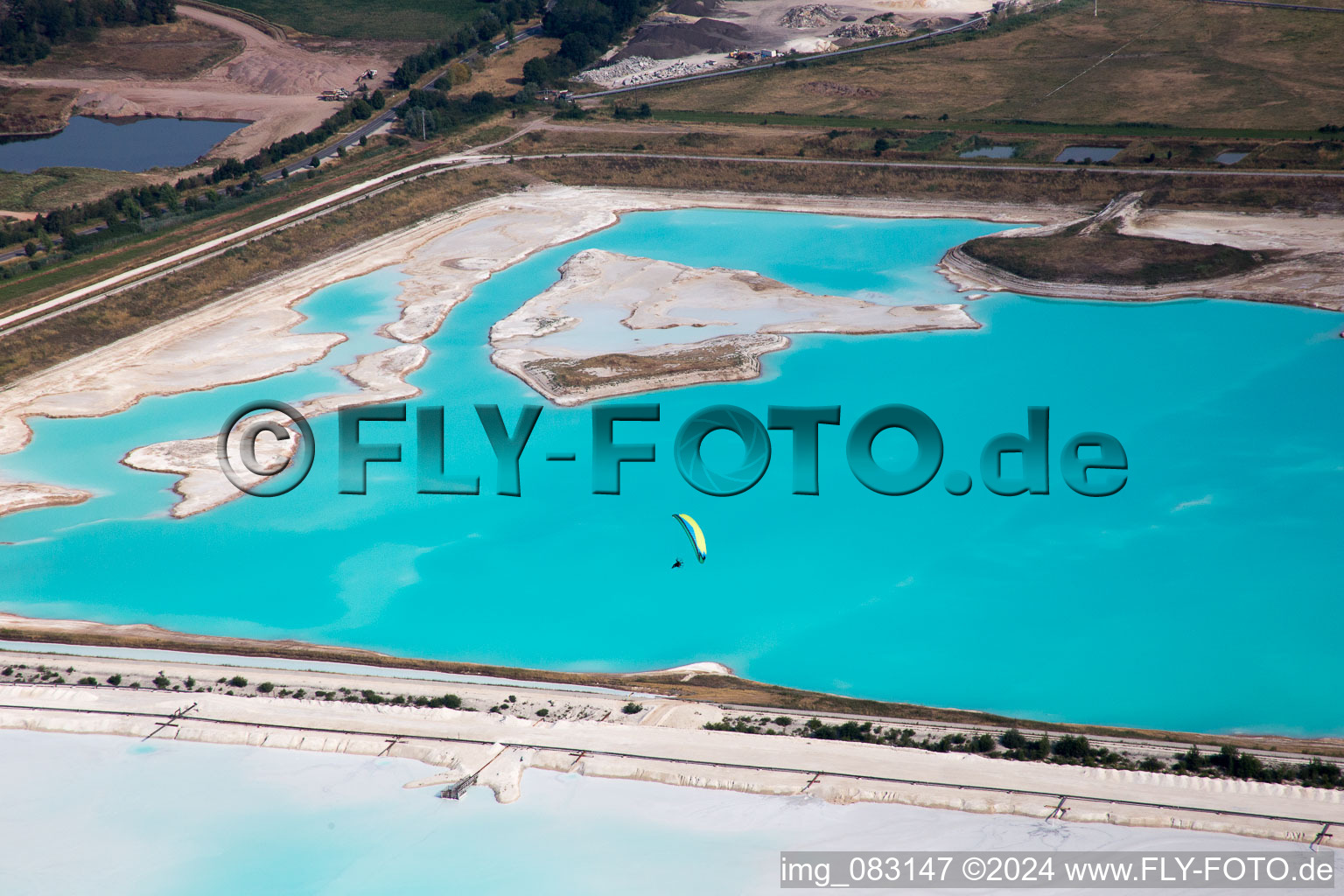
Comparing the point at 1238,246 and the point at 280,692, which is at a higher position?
the point at 1238,246

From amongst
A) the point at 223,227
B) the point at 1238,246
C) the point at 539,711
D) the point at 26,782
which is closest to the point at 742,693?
the point at 539,711

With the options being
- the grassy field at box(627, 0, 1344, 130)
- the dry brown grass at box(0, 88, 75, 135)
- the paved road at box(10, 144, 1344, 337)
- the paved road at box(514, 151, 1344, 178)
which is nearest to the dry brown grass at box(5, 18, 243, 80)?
the dry brown grass at box(0, 88, 75, 135)

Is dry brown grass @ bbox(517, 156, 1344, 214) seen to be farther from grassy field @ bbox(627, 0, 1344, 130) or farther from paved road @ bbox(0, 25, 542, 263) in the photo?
paved road @ bbox(0, 25, 542, 263)

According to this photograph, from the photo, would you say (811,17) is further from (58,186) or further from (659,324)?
(58,186)

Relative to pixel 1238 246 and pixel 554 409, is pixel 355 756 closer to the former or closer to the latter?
pixel 554 409

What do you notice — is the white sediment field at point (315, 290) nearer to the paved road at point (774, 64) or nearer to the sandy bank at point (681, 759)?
the sandy bank at point (681, 759)
